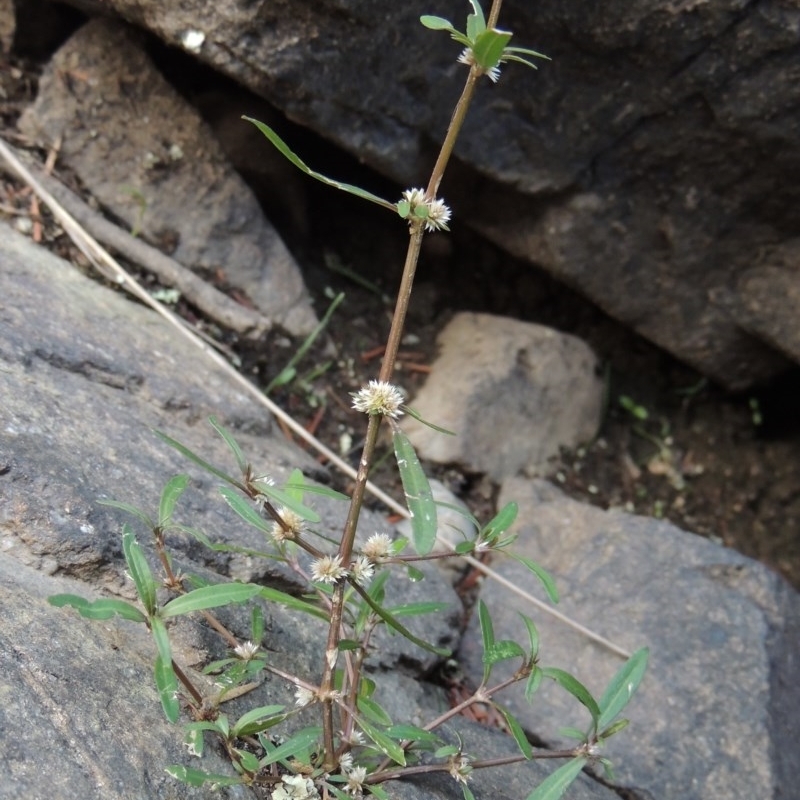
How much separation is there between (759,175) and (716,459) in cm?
100

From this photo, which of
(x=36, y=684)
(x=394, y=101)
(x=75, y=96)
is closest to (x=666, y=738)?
(x=36, y=684)

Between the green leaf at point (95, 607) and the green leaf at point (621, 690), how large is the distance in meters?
0.69

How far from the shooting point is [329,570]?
3.81ft

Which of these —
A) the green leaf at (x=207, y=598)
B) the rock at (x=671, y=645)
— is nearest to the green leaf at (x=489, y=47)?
the green leaf at (x=207, y=598)

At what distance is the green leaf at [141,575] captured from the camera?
110 cm

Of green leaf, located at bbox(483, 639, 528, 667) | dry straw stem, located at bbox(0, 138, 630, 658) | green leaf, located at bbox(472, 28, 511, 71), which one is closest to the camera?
green leaf, located at bbox(472, 28, 511, 71)

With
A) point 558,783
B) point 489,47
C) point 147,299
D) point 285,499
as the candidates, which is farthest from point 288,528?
point 147,299

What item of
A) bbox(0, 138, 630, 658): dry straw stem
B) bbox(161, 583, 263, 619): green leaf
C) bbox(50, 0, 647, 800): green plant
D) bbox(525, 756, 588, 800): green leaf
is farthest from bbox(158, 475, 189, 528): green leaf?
bbox(0, 138, 630, 658): dry straw stem

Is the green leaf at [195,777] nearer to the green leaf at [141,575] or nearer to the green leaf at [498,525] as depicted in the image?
the green leaf at [141,575]

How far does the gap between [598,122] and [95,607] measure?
183 centimetres

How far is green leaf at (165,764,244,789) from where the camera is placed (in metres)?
→ 1.12

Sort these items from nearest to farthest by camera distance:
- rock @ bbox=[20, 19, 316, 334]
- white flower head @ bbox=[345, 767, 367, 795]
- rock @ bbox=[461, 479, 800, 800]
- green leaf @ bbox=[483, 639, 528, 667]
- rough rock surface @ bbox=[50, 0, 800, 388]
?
white flower head @ bbox=[345, 767, 367, 795]
green leaf @ bbox=[483, 639, 528, 667]
rock @ bbox=[461, 479, 800, 800]
rough rock surface @ bbox=[50, 0, 800, 388]
rock @ bbox=[20, 19, 316, 334]

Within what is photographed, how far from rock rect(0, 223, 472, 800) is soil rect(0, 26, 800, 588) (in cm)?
44

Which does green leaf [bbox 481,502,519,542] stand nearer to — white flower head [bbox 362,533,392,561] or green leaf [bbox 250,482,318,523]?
white flower head [bbox 362,533,392,561]
